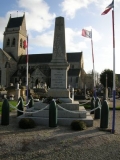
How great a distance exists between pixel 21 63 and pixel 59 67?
5998cm

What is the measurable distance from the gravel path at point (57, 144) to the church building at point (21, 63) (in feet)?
171

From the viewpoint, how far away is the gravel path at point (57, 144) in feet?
16.1

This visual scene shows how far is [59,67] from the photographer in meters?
10.5

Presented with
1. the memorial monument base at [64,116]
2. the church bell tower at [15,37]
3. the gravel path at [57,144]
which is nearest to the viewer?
the gravel path at [57,144]

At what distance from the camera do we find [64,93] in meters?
10.2

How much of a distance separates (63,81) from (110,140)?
15.8 ft

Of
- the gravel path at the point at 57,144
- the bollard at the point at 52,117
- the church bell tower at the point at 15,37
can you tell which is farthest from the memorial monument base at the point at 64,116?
the church bell tower at the point at 15,37

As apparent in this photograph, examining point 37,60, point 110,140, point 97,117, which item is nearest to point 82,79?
point 37,60

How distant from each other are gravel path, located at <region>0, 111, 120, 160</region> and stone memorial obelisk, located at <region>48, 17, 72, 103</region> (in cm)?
288

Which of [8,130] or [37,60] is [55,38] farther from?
[37,60]

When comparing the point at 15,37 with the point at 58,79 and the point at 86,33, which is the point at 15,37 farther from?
the point at 58,79

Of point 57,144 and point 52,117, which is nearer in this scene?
point 57,144

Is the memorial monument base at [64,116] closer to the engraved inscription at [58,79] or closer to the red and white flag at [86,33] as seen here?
the engraved inscription at [58,79]

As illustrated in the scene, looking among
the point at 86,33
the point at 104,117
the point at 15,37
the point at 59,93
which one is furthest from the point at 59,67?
the point at 15,37
